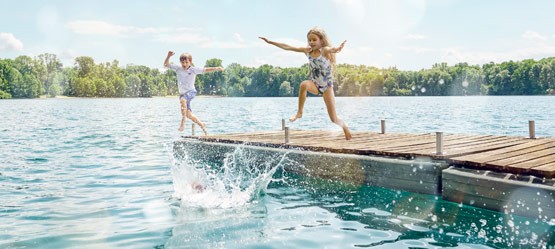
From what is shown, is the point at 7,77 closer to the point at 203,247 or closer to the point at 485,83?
the point at 485,83

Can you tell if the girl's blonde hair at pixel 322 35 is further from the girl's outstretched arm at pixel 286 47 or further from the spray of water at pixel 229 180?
the spray of water at pixel 229 180

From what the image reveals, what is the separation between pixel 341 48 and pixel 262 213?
304cm

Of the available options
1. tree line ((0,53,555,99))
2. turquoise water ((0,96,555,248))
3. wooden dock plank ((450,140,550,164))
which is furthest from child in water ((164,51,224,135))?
tree line ((0,53,555,99))

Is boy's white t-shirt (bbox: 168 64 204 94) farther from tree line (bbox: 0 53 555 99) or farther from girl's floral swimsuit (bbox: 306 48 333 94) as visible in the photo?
tree line (bbox: 0 53 555 99)

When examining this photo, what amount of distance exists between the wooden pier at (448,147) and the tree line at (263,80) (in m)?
118

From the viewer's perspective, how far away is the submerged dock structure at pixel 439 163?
7.48 metres

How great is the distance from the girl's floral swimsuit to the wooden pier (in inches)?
55.1

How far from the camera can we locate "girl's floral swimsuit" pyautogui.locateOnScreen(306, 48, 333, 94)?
32.0 ft

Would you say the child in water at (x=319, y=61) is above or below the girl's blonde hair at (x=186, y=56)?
below

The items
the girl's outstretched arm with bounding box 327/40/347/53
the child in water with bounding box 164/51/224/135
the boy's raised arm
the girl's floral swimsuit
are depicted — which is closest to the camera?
the girl's outstretched arm with bounding box 327/40/347/53

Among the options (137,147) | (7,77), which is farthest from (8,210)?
(7,77)

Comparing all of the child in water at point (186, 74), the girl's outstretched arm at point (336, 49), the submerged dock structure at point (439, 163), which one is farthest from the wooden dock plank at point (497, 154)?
Result: the child in water at point (186, 74)

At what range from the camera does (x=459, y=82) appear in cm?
14188

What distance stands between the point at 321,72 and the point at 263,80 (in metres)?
153
